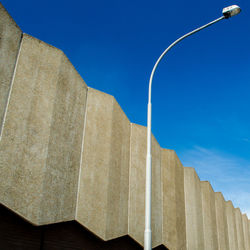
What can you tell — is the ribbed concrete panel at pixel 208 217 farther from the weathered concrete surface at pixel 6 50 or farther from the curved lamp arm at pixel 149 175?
the weathered concrete surface at pixel 6 50

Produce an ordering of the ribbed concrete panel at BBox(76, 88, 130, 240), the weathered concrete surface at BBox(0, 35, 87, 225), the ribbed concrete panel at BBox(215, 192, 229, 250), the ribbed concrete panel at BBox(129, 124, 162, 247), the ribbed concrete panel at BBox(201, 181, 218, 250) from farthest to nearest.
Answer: the ribbed concrete panel at BBox(215, 192, 229, 250)
the ribbed concrete panel at BBox(201, 181, 218, 250)
the ribbed concrete panel at BBox(129, 124, 162, 247)
the ribbed concrete panel at BBox(76, 88, 130, 240)
the weathered concrete surface at BBox(0, 35, 87, 225)

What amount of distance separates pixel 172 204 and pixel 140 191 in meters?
4.65

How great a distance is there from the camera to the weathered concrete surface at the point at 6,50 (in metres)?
9.77

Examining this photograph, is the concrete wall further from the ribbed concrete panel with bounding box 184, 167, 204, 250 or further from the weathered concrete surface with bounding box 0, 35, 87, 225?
the ribbed concrete panel with bounding box 184, 167, 204, 250

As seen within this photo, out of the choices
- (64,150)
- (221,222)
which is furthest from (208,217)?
(64,150)

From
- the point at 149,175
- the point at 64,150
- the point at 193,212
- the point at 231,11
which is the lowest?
the point at 193,212

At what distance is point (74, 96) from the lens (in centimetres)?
1274

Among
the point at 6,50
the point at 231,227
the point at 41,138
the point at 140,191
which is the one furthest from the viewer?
the point at 231,227

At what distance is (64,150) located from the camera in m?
11.6

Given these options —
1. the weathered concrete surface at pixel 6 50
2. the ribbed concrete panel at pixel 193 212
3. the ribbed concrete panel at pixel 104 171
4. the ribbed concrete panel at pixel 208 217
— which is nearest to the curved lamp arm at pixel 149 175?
the ribbed concrete panel at pixel 104 171

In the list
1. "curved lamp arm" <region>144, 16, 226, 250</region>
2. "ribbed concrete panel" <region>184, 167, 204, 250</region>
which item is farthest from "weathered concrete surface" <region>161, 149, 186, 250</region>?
"curved lamp arm" <region>144, 16, 226, 250</region>

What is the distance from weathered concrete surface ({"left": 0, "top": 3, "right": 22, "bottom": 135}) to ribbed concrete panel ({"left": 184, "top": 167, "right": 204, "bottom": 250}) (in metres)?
17.7

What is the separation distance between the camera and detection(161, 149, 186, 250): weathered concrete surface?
1909cm

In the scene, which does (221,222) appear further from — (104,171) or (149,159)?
(149,159)
